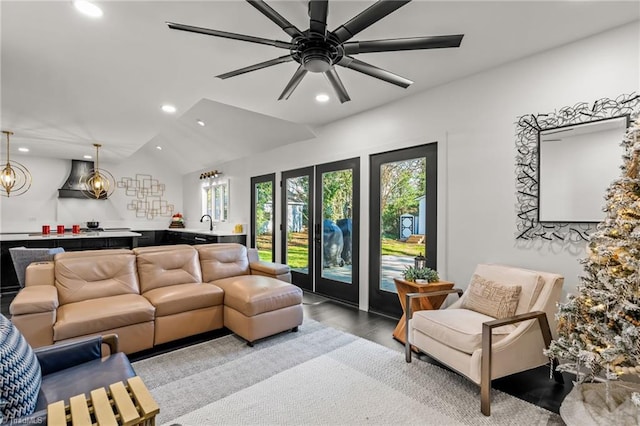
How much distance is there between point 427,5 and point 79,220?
902 centimetres

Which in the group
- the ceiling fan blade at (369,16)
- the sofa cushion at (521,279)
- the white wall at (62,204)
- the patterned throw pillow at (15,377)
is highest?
the ceiling fan blade at (369,16)

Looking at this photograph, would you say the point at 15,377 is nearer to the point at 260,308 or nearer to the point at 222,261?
the point at 260,308

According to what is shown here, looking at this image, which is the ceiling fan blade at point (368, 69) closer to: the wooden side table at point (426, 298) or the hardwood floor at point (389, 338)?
the wooden side table at point (426, 298)

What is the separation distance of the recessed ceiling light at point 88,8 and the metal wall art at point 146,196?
23.7 feet

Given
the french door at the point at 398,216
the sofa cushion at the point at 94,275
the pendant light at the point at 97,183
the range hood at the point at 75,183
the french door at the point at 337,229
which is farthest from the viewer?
the range hood at the point at 75,183

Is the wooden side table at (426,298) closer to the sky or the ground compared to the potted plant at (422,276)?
closer to the ground

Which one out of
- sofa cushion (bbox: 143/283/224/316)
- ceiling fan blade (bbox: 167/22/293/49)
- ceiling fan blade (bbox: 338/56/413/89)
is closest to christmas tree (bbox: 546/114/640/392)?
ceiling fan blade (bbox: 338/56/413/89)

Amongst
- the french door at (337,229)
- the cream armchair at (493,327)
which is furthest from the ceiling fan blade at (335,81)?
the cream armchair at (493,327)

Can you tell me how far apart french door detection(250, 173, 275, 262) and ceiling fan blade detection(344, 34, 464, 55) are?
4080mm

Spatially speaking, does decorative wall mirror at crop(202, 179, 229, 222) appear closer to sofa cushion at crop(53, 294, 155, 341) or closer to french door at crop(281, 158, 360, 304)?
french door at crop(281, 158, 360, 304)

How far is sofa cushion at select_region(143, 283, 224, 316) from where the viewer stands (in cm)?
298

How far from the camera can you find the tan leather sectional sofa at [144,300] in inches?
98.0

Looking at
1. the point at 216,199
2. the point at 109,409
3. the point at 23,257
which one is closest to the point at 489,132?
the point at 109,409

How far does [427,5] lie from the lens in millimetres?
2107
